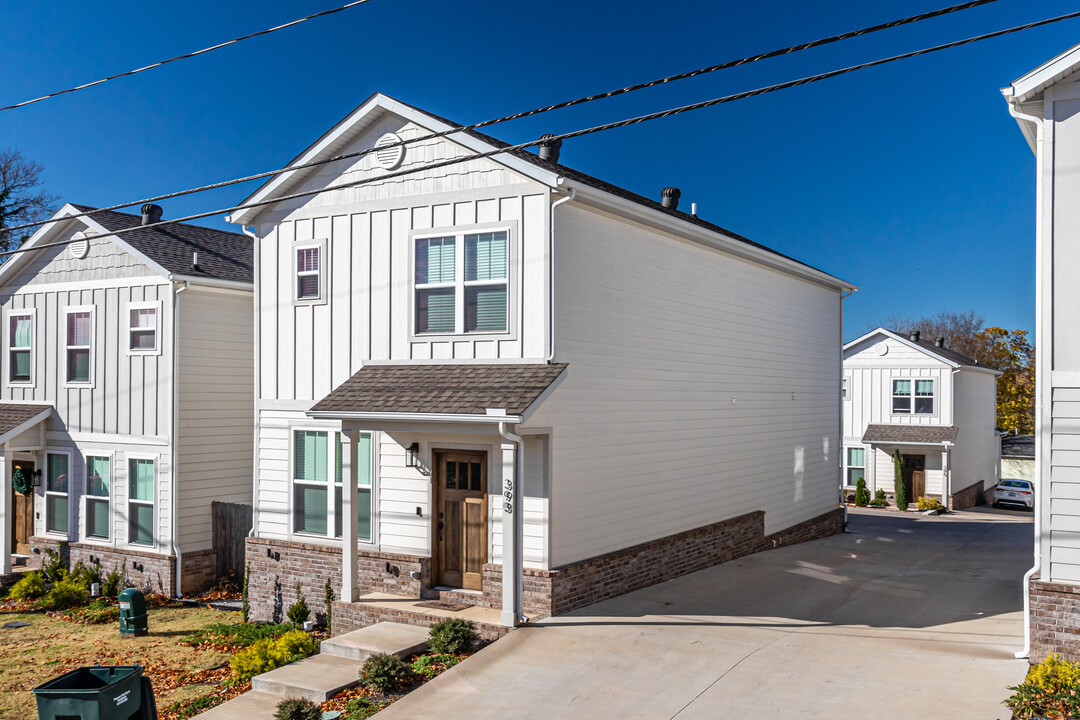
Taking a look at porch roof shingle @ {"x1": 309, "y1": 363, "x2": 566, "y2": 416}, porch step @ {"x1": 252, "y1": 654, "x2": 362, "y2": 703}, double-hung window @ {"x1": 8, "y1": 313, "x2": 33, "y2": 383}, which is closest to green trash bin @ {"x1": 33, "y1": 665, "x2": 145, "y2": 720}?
porch step @ {"x1": 252, "y1": 654, "x2": 362, "y2": 703}

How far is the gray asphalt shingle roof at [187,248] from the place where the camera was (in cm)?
1780

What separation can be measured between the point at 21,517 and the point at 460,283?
13560 millimetres

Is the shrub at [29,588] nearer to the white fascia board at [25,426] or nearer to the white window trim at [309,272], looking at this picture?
the white fascia board at [25,426]

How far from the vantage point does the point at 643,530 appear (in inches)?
561

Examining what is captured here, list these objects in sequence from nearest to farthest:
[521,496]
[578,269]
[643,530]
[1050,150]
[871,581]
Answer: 1. [1050,150]
2. [521,496]
3. [578,269]
4. [643,530]
5. [871,581]

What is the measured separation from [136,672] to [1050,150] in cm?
1141

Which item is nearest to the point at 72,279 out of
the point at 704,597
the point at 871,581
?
the point at 704,597

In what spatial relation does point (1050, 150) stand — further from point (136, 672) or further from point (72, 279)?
point (72, 279)

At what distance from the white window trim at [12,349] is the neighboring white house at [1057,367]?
19583 mm

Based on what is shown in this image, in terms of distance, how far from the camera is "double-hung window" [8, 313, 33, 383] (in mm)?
19578

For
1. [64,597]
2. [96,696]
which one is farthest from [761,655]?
[64,597]

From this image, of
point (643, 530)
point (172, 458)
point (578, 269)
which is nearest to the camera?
point (578, 269)

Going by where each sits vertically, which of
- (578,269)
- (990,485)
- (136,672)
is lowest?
(990,485)

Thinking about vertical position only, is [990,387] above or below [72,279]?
below
